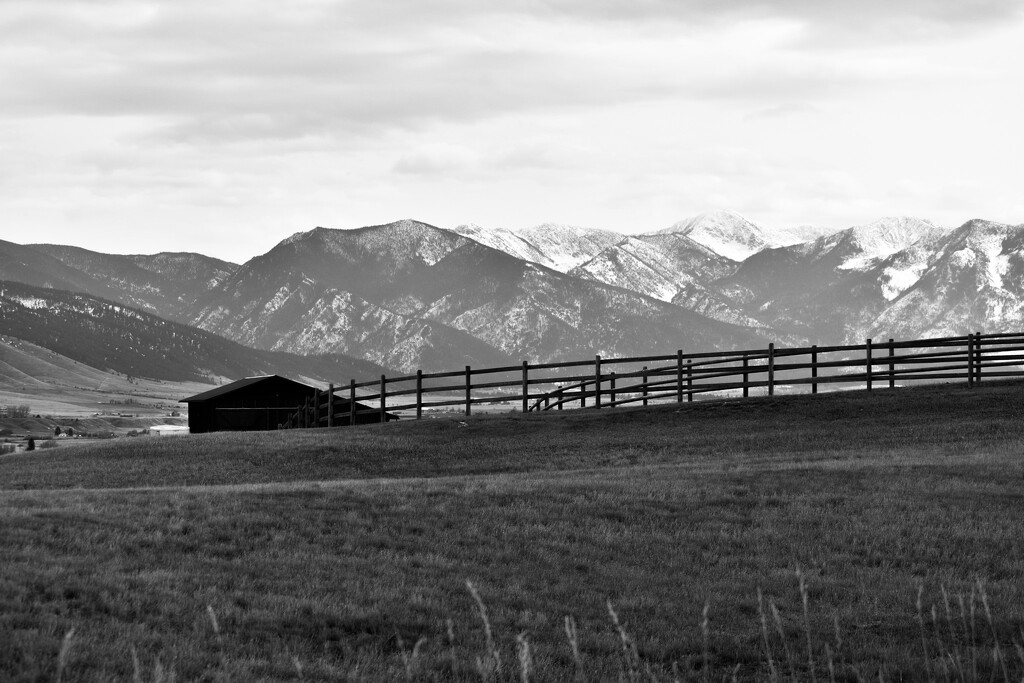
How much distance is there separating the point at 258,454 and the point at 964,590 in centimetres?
2246

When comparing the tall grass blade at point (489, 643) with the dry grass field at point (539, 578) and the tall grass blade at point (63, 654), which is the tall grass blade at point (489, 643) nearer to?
the dry grass field at point (539, 578)

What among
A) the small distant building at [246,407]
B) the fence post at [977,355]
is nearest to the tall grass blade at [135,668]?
the fence post at [977,355]

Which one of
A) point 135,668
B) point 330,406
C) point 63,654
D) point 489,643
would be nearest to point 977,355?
point 330,406

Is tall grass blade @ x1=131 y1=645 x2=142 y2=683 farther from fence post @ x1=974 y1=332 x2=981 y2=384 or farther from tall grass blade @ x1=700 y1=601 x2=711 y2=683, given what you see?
fence post @ x1=974 y1=332 x2=981 y2=384

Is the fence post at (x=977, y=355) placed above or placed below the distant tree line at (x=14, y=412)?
above

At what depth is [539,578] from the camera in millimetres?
12086

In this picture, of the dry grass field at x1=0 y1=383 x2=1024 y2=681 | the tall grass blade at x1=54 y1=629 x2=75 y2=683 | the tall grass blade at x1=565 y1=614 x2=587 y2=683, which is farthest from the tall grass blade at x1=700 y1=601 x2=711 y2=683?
the tall grass blade at x1=54 y1=629 x2=75 y2=683

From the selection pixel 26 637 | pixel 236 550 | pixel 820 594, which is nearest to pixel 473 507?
pixel 236 550

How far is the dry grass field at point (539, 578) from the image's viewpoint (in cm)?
900

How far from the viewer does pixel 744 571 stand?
12602mm

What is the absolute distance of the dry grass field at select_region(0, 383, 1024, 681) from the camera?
29.5ft

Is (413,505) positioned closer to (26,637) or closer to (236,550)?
(236,550)

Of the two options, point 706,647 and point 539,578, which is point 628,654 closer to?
point 706,647

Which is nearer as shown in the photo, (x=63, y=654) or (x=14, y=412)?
(x=63, y=654)
